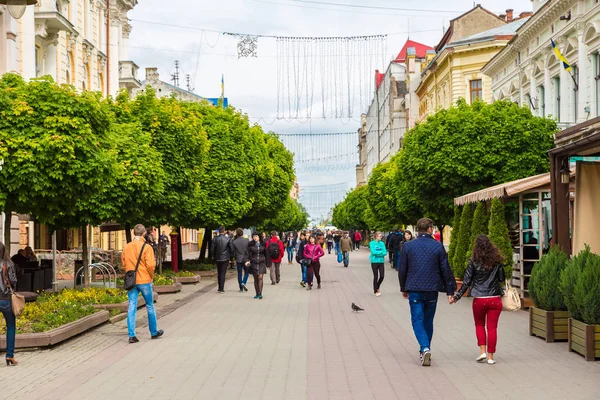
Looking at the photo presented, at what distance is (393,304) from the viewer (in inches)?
795

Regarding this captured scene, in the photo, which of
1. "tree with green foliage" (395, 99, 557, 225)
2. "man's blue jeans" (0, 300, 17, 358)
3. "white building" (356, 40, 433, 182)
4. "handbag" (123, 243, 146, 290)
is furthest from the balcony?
"man's blue jeans" (0, 300, 17, 358)

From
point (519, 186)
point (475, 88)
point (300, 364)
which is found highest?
point (475, 88)

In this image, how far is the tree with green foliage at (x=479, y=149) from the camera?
27453 mm

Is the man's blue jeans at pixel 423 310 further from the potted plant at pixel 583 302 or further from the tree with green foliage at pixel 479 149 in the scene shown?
the tree with green foliage at pixel 479 149

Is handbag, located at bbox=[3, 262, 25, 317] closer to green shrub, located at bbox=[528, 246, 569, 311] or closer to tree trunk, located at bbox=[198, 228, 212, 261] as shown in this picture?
green shrub, located at bbox=[528, 246, 569, 311]

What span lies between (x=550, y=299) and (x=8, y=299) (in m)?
7.26

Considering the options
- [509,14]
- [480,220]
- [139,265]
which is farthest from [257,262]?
[509,14]

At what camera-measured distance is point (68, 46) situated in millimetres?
37250

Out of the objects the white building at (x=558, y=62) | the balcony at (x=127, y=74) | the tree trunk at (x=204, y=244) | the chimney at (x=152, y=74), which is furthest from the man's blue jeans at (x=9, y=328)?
the chimney at (x=152, y=74)

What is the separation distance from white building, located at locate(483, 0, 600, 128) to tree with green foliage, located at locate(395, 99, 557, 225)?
71.3 inches

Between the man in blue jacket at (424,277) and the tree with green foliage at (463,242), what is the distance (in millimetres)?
11043

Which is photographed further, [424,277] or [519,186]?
[519,186]

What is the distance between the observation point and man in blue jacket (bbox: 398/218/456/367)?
425 inches

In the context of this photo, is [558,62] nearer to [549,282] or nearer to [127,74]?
[549,282]
